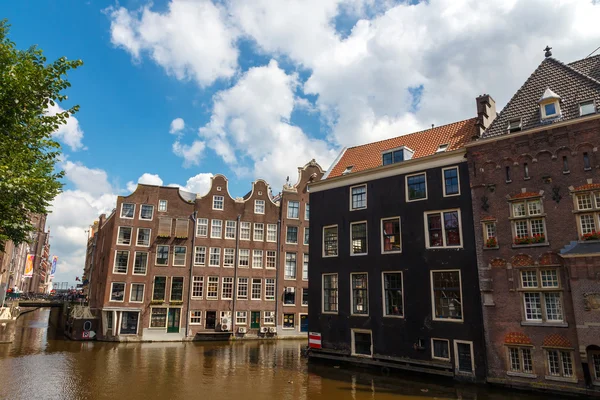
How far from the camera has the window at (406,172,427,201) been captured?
80.8ft

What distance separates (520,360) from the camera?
19281 millimetres

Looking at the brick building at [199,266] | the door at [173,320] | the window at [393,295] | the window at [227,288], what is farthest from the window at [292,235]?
the window at [393,295]

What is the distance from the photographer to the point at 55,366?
2520 cm

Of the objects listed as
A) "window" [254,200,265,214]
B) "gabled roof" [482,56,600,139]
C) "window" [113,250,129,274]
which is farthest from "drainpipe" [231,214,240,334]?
"gabled roof" [482,56,600,139]

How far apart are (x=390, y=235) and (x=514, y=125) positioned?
939 centimetres

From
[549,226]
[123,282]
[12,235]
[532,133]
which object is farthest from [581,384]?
[123,282]

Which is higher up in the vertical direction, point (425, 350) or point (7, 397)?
point (425, 350)

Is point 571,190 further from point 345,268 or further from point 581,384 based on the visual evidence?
point 345,268

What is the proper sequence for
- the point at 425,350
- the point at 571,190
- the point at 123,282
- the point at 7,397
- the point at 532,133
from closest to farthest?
1. the point at 7,397
2. the point at 571,190
3. the point at 532,133
4. the point at 425,350
5. the point at 123,282

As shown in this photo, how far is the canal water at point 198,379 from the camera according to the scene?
716 inches

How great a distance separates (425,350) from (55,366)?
2261 cm

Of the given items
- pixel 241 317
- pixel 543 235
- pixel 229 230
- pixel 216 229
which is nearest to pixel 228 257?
pixel 229 230

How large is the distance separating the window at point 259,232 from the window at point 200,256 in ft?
19.3

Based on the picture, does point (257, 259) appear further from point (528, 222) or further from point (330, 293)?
point (528, 222)
